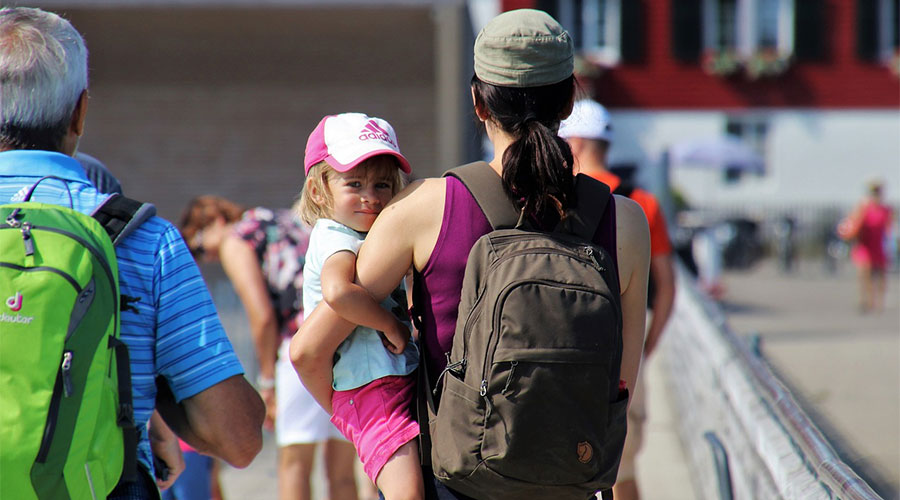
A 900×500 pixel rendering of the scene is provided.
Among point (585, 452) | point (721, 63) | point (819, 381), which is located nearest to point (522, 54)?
point (585, 452)

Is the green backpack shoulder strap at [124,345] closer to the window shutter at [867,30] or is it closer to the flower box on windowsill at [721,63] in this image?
the flower box on windowsill at [721,63]

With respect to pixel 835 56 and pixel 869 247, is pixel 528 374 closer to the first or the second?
pixel 869 247

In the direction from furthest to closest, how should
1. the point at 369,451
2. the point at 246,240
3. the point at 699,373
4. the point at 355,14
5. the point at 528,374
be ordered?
the point at 355,14, the point at 699,373, the point at 246,240, the point at 369,451, the point at 528,374

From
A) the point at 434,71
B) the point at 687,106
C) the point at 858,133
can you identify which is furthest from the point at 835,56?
Result: the point at 434,71

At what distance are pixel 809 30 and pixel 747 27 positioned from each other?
1840 mm

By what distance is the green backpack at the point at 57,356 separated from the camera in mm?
1823

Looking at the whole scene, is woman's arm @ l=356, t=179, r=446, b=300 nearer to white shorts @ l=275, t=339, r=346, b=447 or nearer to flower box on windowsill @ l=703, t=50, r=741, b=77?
white shorts @ l=275, t=339, r=346, b=447

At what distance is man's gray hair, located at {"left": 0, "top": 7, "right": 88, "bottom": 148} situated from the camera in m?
2.12

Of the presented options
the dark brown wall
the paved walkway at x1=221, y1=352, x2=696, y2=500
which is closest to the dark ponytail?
the paved walkway at x1=221, y1=352, x2=696, y2=500

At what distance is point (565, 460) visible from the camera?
204 centimetres

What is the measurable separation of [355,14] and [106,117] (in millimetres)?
3974

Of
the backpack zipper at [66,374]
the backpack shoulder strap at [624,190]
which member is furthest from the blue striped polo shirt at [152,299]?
the backpack shoulder strap at [624,190]

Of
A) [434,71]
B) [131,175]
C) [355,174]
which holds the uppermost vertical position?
[355,174]

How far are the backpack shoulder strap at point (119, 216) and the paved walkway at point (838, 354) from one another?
6.67 ft
